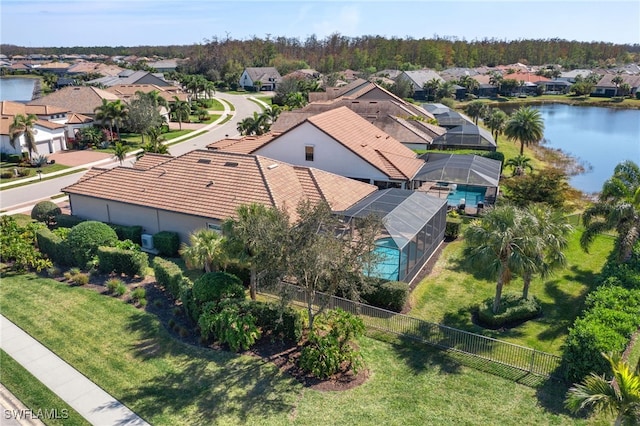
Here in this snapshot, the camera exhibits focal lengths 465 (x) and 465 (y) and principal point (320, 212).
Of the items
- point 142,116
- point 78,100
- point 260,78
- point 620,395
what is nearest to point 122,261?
point 620,395

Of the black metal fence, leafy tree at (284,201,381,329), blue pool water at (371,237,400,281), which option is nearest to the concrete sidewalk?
the black metal fence

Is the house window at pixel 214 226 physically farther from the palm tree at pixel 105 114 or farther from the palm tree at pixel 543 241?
the palm tree at pixel 105 114

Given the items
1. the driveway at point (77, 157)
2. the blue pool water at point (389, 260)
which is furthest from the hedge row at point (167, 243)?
the driveway at point (77, 157)

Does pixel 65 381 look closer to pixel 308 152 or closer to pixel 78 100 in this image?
pixel 308 152

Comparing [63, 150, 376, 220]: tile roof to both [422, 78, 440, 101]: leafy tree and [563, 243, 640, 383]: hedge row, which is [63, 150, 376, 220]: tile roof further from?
[422, 78, 440, 101]: leafy tree

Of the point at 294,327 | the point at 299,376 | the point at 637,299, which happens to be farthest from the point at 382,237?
the point at 637,299

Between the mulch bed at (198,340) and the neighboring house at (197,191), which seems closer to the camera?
the mulch bed at (198,340)
